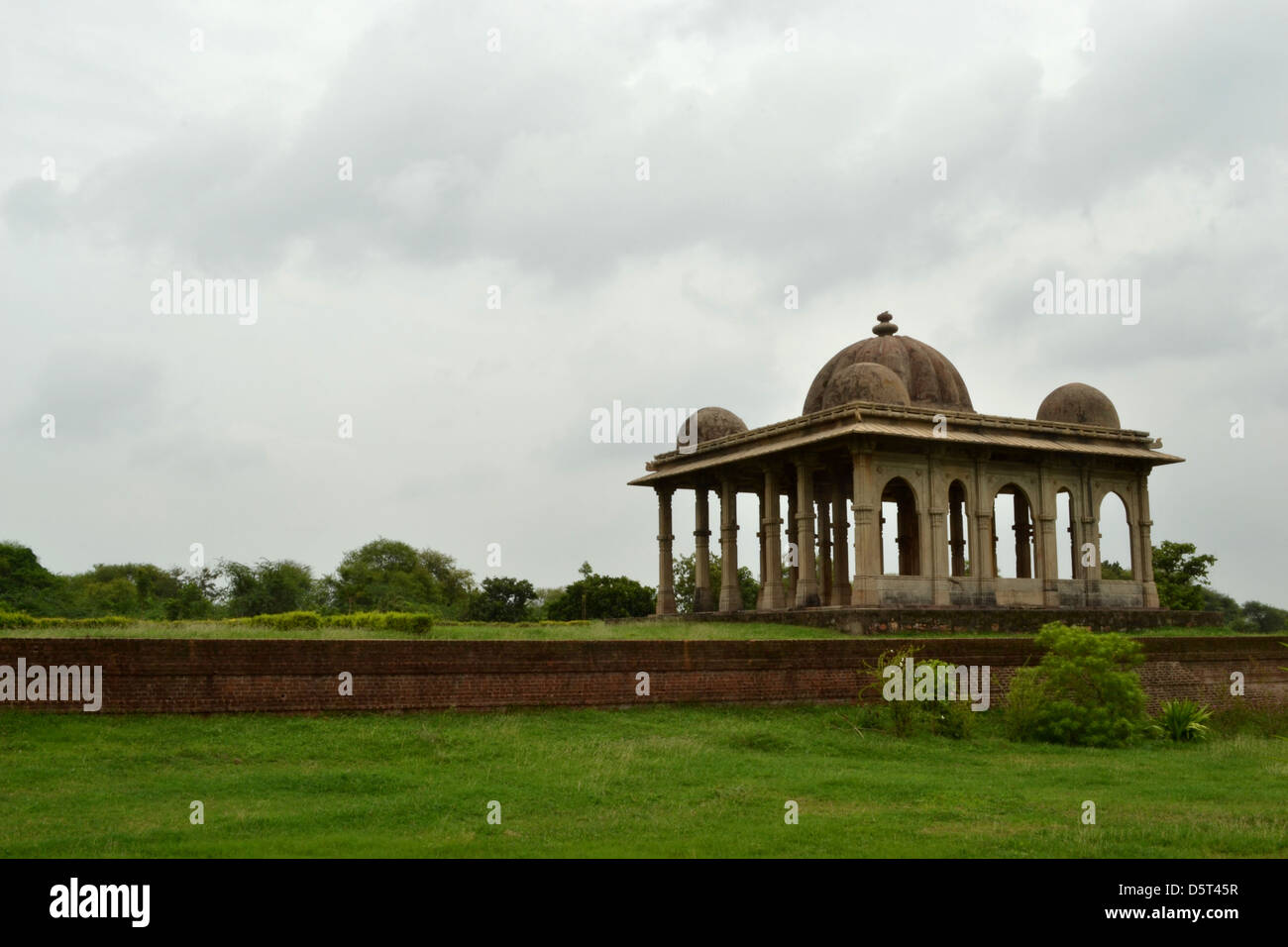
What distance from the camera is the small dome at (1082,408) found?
109ft

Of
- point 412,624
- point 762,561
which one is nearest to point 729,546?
point 762,561

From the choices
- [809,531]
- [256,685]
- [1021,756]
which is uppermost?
[809,531]

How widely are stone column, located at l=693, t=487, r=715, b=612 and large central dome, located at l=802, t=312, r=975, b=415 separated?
3.75 meters

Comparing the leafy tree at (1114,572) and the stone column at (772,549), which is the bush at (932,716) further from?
the leafy tree at (1114,572)

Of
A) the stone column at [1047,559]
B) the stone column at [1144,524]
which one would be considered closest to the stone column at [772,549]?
the stone column at [1047,559]

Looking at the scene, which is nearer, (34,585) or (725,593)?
(725,593)

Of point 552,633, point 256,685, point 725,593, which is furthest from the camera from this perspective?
point 725,593

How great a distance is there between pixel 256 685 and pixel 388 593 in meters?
31.3

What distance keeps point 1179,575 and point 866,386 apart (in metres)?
18.8

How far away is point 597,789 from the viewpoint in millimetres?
12133

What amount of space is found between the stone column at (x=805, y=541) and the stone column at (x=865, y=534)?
7.00ft

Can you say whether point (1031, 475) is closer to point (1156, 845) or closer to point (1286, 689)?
point (1286, 689)

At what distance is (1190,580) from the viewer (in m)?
41.6
